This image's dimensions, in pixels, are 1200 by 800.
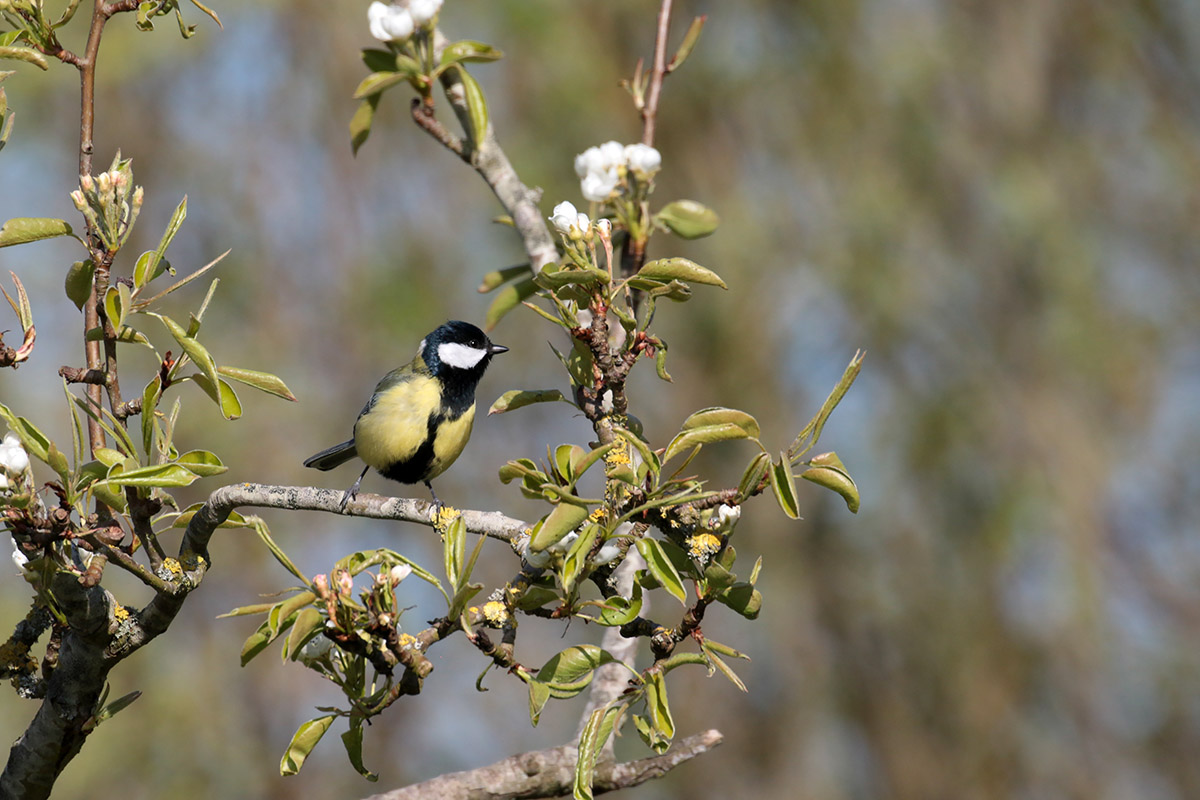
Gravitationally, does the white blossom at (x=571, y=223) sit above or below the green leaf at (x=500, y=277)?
below

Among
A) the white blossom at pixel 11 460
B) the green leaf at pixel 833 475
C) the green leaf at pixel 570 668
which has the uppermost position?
the white blossom at pixel 11 460

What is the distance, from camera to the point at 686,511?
1.72 meters

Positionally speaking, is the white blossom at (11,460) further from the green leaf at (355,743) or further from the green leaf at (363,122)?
the green leaf at (363,122)

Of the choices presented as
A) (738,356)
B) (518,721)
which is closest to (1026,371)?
(738,356)

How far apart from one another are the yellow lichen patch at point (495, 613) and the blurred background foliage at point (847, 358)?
18.7ft

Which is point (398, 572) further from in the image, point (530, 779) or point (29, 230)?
point (29, 230)

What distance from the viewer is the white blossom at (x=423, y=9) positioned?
2.17 meters

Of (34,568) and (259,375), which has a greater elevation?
(259,375)

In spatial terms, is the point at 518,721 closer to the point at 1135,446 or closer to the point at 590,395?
the point at 1135,446

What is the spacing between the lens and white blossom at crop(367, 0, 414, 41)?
7.13 feet

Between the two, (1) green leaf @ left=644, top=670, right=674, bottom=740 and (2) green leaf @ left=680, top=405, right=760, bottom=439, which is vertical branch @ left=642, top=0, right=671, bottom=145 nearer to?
A: (2) green leaf @ left=680, top=405, right=760, bottom=439

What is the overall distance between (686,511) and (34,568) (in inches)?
40.0

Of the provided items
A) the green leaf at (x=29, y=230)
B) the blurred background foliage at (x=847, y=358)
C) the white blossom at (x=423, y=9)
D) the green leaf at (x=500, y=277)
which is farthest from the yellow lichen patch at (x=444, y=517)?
the blurred background foliage at (x=847, y=358)

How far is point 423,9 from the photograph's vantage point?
2178mm
